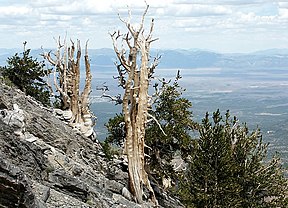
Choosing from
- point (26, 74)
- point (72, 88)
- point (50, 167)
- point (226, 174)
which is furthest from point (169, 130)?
point (26, 74)

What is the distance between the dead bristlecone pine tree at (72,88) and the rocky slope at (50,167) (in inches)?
52.4

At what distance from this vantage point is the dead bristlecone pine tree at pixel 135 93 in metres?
23.9

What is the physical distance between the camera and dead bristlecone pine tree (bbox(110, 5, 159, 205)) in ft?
78.4

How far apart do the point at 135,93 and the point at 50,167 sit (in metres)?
6.92

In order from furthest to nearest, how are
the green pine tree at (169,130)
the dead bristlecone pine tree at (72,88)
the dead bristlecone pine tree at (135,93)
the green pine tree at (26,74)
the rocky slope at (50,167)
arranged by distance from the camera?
the green pine tree at (26,74) → the dead bristlecone pine tree at (72,88) → the green pine tree at (169,130) → the dead bristlecone pine tree at (135,93) → the rocky slope at (50,167)

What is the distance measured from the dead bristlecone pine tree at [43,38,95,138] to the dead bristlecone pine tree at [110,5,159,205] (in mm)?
6667

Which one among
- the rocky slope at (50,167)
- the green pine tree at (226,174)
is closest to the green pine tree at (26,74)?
the rocky slope at (50,167)

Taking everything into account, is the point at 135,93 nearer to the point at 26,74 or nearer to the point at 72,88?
the point at 72,88

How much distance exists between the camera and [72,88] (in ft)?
109

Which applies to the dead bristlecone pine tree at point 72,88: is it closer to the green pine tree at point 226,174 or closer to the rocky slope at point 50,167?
the rocky slope at point 50,167

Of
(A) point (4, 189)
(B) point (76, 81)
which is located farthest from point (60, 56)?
(A) point (4, 189)

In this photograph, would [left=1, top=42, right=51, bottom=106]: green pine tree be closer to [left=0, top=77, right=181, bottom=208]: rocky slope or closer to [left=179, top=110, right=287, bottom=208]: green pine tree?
[left=0, top=77, right=181, bottom=208]: rocky slope

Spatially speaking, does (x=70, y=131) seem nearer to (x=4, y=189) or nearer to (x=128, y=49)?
(x=128, y=49)

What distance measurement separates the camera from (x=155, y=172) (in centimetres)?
3158
